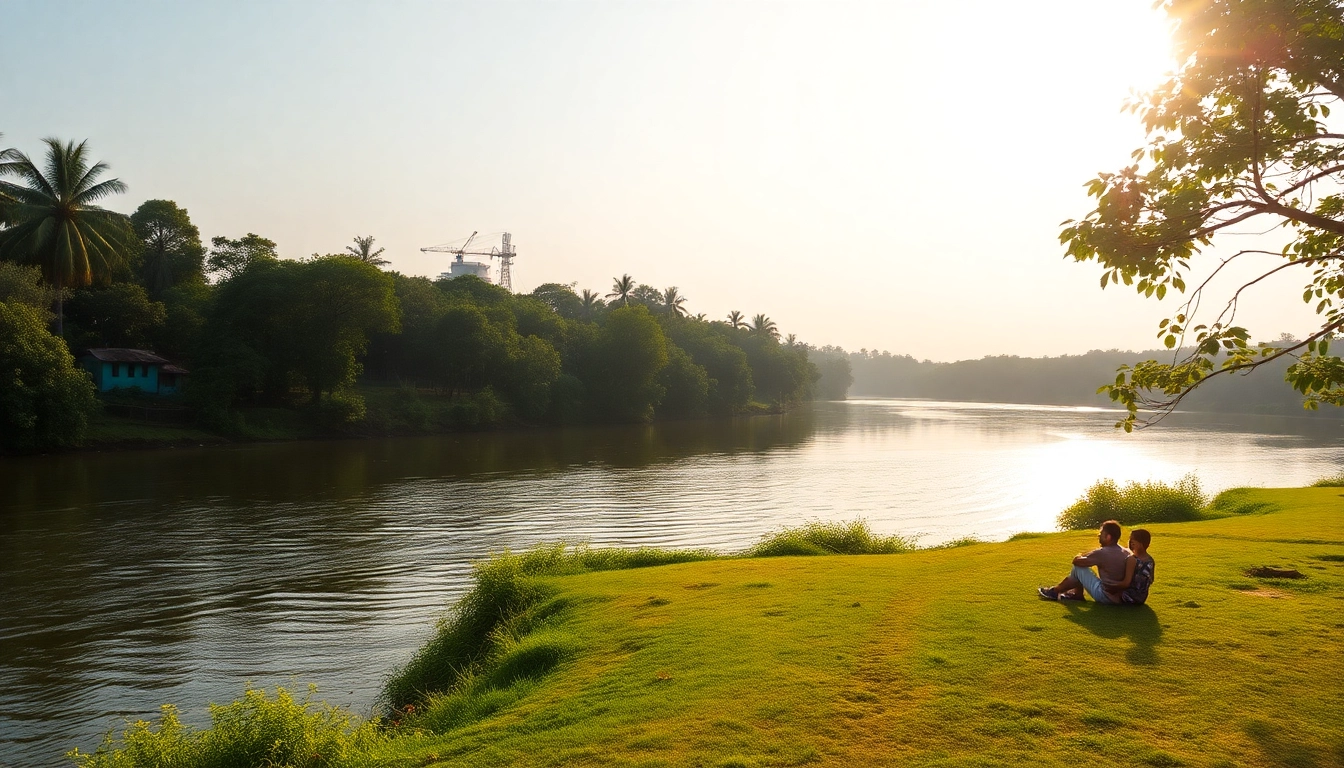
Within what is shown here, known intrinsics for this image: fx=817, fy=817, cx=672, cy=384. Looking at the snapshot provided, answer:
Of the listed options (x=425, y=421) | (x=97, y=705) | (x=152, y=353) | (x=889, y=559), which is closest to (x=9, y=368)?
(x=152, y=353)

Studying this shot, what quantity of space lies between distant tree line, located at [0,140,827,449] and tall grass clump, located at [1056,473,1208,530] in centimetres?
5714

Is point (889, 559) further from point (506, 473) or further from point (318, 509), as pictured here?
point (506, 473)

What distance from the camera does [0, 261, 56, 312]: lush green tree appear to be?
180ft

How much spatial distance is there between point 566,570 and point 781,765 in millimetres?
13301

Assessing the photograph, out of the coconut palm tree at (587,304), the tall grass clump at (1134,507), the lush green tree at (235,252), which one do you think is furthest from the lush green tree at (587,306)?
the tall grass clump at (1134,507)

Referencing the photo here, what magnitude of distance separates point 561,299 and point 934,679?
145 m

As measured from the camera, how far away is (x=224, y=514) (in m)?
33.5

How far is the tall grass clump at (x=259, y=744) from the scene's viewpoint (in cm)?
849

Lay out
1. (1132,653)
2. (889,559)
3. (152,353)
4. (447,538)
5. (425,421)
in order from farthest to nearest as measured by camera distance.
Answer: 1. (425,421)
2. (152,353)
3. (447,538)
4. (889,559)
5. (1132,653)

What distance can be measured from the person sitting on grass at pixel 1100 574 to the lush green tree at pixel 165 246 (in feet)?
310

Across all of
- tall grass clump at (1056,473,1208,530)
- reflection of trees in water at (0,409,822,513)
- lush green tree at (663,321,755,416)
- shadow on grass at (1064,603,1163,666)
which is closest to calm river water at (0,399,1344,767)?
reflection of trees in water at (0,409,822,513)

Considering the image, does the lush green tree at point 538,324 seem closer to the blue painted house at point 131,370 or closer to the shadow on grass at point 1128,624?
the blue painted house at point 131,370

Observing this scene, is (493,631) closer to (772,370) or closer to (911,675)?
(911,675)

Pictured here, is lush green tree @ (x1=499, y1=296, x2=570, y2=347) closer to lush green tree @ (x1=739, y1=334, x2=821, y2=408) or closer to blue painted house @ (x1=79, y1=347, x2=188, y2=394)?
blue painted house @ (x1=79, y1=347, x2=188, y2=394)
